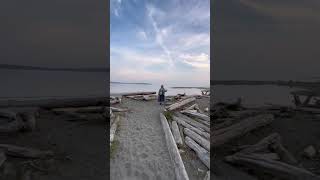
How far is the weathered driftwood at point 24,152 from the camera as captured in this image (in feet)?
24.0

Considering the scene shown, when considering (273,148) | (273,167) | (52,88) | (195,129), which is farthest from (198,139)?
(52,88)

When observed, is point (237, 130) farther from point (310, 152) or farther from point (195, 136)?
point (310, 152)

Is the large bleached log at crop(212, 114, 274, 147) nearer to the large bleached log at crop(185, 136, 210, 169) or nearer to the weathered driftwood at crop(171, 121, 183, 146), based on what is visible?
the large bleached log at crop(185, 136, 210, 169)

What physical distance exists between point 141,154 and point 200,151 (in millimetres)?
1825

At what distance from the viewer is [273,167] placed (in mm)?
6906

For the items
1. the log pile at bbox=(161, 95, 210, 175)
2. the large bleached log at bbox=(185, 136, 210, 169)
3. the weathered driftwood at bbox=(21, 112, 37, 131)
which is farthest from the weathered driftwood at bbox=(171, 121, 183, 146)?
the weathered driftwood at bbox=(21, 112, 37, 131)

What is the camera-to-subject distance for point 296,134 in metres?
10.3

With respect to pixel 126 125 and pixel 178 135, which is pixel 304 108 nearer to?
pixel 178 135

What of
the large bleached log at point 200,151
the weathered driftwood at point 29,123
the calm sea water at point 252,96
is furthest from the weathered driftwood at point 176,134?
the weathered driftwood at point 29,123

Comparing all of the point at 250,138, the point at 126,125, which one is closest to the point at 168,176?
the point at 250,138

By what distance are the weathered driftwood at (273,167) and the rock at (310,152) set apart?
1.51 metres

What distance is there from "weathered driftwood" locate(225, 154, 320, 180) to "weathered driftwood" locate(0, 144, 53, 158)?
5.19 metres

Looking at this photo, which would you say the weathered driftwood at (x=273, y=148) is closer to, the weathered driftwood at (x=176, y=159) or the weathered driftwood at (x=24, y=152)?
the weathered driftwood at (x=176, y=159)

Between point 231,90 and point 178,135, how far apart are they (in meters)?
19.4
